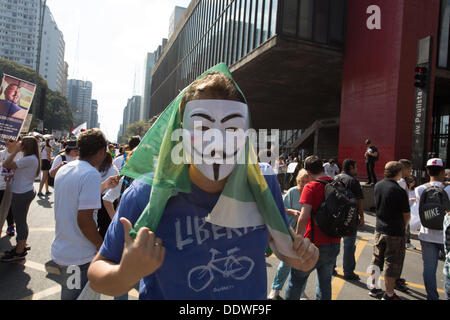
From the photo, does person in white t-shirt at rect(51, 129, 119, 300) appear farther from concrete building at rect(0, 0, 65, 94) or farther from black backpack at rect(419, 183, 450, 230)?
concrete building at rect(0, 0, 65, 94)

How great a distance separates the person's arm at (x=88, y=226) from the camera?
2217 millimetres

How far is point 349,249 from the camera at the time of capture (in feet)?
14.3

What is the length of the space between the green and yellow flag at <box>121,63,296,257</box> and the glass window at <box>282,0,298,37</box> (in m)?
13.9

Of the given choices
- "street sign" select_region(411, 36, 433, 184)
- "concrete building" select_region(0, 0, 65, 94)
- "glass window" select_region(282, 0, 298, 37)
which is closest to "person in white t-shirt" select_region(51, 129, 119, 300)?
"street sign" select_region(411, 36, 433, 184)

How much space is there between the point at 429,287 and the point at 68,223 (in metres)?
3.95

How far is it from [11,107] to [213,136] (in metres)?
5.14

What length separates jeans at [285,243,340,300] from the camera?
2.94 m

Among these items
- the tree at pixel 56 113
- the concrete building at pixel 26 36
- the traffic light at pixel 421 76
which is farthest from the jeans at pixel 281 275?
the concrete building at pixel 26 36

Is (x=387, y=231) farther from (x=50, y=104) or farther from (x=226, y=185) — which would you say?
(x=50, y=104)

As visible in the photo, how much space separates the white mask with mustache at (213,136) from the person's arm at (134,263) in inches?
14.2

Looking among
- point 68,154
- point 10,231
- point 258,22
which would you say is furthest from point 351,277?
point 258,22

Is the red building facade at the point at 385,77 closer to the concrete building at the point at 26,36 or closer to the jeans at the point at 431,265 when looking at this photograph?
the jeans at the point at 431,265

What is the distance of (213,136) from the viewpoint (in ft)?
3.97
